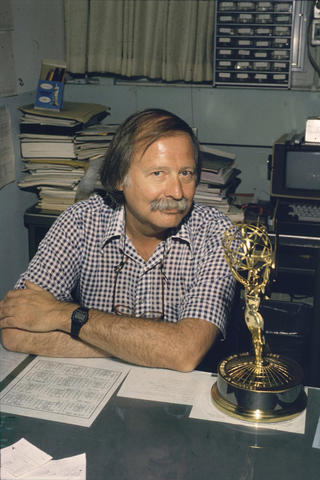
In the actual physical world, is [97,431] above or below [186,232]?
below

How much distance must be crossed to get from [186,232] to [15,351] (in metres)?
0.65

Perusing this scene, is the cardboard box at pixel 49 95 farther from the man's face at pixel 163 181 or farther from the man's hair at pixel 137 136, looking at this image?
the man's face at pixel 163 181

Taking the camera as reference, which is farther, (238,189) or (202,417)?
(238,189)

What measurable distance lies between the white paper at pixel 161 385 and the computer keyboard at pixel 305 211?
3.88 ft

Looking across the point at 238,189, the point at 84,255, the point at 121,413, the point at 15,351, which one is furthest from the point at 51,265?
the point at 238,189

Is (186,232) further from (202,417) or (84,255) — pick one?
(202,417)

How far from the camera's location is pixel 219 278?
176cm

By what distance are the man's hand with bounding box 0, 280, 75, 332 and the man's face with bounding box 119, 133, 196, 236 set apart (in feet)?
1.25

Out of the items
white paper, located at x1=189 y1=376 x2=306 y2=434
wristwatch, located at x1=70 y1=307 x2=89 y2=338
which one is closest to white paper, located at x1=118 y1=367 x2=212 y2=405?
white paper, located at x1=189 y1=376 x2=306 y2=434

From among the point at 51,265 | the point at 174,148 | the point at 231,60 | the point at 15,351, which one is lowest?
the point at 15,351

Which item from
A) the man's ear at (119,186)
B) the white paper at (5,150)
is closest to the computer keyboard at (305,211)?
the man's ear at (119,186)

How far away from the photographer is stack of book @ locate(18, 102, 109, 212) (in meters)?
2.63

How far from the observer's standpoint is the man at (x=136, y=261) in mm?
1606

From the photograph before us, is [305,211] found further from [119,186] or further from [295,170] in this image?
[119,186]
